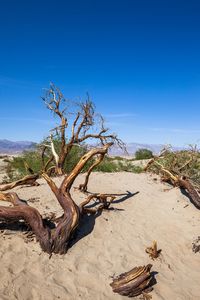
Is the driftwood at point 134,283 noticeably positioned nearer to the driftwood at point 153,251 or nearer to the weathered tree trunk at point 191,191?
the driftwood at point 153,251

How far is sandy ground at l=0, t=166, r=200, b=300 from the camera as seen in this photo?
554 cm

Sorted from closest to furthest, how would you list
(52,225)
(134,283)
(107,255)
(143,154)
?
(134,283) < (107,255) < (52,225) < (143,154)

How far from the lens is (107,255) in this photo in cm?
687

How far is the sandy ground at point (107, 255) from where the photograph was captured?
218 inches

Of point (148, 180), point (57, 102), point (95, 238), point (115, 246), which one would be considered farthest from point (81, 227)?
point (57, 102)

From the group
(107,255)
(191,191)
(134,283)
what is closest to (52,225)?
(107,255)

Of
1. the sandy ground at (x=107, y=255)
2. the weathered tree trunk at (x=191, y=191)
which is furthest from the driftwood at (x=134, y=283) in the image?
the weathered tree trunk at (x=191, y=191)

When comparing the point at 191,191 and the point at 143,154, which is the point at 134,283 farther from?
the point at 143,154

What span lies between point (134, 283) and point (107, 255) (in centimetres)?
134

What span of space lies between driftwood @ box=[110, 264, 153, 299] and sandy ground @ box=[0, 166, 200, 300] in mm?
141

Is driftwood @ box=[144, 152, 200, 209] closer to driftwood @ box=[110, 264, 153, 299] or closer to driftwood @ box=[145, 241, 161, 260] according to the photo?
driftwood @ box=[145, 241, 161, 260]

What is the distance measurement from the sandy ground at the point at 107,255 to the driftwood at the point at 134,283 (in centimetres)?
14

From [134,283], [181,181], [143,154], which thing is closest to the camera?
[134,283]

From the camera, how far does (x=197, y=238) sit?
8.42 metres
